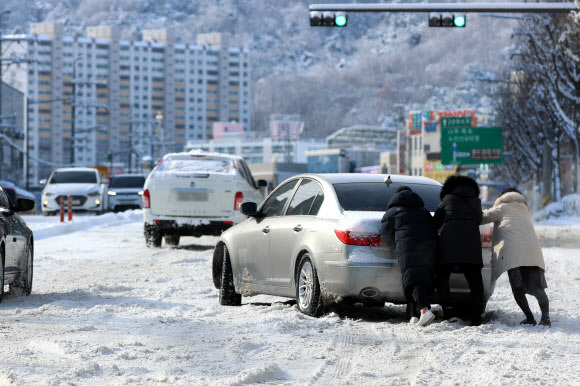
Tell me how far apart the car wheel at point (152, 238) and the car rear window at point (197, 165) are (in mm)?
1119

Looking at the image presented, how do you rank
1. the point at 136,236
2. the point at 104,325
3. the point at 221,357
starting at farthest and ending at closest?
the point at 136,236 < the point at 104,325 < the point at 221,357

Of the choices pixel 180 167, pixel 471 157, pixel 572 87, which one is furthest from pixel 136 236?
pixel 471 157

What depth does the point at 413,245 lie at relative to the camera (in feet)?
30.3

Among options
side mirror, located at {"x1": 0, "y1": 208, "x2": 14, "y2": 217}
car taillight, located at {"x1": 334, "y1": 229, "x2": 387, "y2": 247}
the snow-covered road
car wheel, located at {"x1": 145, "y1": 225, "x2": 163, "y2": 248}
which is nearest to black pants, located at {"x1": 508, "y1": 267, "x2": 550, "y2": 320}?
the snow-covered road

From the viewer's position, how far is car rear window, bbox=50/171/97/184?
41.0 meters

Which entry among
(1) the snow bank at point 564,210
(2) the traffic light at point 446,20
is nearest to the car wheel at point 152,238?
(2) the traffic light at point 446,20

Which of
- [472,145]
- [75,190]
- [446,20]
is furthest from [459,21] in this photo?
[472,145]

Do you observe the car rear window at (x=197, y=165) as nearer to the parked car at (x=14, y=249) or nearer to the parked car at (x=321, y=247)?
the parked car at (x=14, y=249)

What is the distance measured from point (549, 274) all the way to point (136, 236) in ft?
41.5

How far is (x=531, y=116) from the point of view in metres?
69.1

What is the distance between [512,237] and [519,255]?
17cm

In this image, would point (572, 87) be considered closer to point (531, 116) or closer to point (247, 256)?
point (531, 116)

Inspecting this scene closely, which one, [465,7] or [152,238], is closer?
[152,238]

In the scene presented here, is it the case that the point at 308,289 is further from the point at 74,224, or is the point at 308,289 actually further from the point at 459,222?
the point at 74,224
